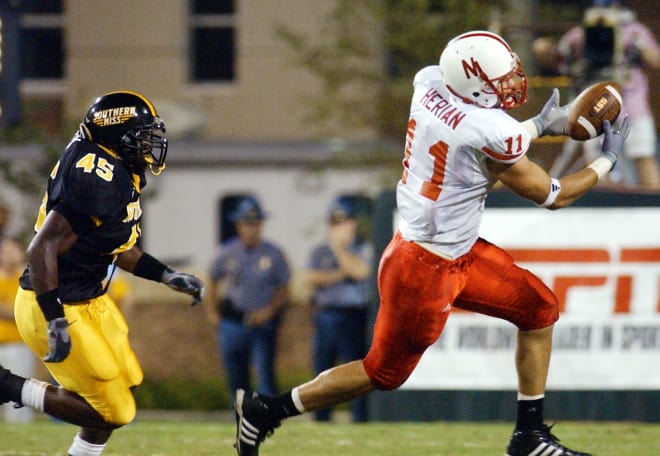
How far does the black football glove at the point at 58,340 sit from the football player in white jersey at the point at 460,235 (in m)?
0.88

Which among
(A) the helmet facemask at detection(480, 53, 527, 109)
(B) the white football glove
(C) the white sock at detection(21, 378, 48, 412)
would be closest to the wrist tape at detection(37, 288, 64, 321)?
(C) the white sock at detection(21, 378, 48, 412)

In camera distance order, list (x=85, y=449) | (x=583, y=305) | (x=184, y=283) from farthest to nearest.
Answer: (x=583, y=305)
(x=184, y=283)
(x=85, y=449)

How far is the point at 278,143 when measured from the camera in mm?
15000

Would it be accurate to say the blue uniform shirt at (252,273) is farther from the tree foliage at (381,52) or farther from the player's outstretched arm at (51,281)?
the player's outstretched arm at (51,281)

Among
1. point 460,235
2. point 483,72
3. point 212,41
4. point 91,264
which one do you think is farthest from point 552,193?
point 212,41

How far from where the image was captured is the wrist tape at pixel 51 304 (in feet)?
16.2

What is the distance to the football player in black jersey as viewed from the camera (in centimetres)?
500

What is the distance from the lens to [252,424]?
5430 mm

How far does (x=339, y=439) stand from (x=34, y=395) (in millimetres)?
2023

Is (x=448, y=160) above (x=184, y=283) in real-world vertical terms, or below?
above

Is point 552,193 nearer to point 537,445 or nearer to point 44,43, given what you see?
point 537,445

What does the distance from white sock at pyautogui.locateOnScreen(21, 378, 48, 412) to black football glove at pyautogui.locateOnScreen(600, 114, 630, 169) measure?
96.4 inches

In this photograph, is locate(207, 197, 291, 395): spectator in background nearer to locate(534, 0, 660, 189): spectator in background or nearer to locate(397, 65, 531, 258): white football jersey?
locate(534, 0, 660, 189): spectator in background

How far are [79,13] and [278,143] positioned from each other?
2968 millimetres
